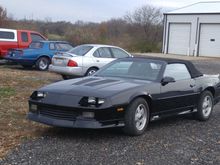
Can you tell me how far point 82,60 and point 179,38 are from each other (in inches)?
1031

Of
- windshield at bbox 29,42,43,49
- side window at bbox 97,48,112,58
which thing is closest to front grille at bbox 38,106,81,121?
side window at bbox 97,48,112,58

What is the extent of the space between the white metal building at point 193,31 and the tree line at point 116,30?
308 centimetres

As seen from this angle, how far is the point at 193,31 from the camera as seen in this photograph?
38875mm

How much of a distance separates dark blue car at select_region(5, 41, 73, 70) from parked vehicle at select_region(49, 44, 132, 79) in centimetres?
384

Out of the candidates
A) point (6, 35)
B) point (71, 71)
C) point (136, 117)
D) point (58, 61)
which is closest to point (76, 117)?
point (136, 117)

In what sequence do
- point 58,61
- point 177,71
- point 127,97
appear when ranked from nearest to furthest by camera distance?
1. point 127,97
2. point 177,71
3. point 58,61

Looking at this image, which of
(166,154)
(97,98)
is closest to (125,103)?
(97,98)

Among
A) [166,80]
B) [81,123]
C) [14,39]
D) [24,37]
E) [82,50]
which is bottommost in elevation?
[81,123]

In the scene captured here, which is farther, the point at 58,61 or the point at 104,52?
the point at 104,52

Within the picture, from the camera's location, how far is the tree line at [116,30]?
38.7 meters

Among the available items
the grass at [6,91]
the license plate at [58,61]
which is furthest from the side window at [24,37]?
the grass at [6,91]

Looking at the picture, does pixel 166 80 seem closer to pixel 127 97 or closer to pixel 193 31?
pixel 127 97

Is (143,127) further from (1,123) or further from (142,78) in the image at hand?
(1,123)

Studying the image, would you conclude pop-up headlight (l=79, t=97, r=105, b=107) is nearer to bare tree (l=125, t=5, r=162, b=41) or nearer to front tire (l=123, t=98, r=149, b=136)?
front tire (l=123, t=98, r=149, b=136)
